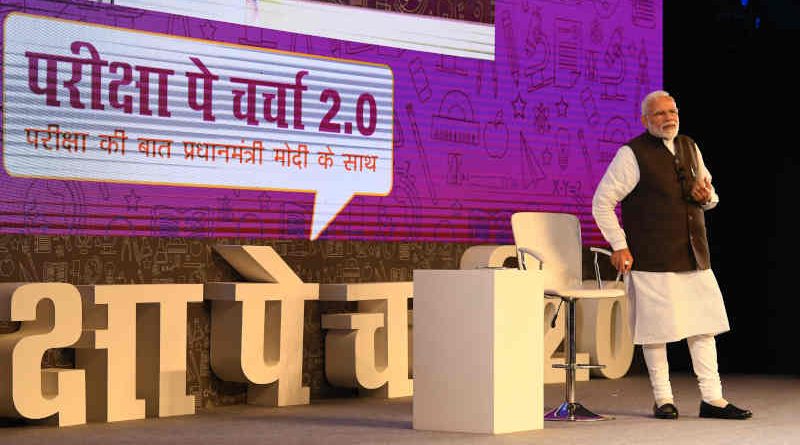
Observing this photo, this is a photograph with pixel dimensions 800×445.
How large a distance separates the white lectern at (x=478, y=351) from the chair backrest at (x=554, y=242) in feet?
1.90

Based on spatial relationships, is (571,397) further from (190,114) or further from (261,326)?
(190,114)

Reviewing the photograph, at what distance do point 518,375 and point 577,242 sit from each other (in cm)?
107

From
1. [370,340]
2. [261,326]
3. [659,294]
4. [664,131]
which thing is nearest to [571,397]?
[659,294]

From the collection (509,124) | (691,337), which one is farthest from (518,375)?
(509,124)

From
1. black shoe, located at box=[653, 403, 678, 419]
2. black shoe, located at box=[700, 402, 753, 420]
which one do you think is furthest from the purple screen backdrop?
black shoe, located at box=[700, 402, 753, 420]

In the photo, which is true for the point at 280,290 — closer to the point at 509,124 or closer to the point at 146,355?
the point at 146,355

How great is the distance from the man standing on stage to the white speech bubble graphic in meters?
1.71

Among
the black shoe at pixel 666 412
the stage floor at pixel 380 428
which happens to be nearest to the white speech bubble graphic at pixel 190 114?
the stage floor at pixel 380 428

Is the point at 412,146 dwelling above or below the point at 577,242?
above

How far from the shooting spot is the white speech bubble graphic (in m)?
5.94

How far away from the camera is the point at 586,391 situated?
7.34m

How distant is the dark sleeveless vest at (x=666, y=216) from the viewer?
19.2 feet

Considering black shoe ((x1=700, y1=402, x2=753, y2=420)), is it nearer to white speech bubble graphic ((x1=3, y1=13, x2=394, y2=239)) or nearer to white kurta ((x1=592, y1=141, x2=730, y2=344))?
white kurta ((x1=592, y1=141, x2=730, y2=344))

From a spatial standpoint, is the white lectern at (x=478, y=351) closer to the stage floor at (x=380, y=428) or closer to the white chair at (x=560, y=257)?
the stage floor at (x=380, y=428)
